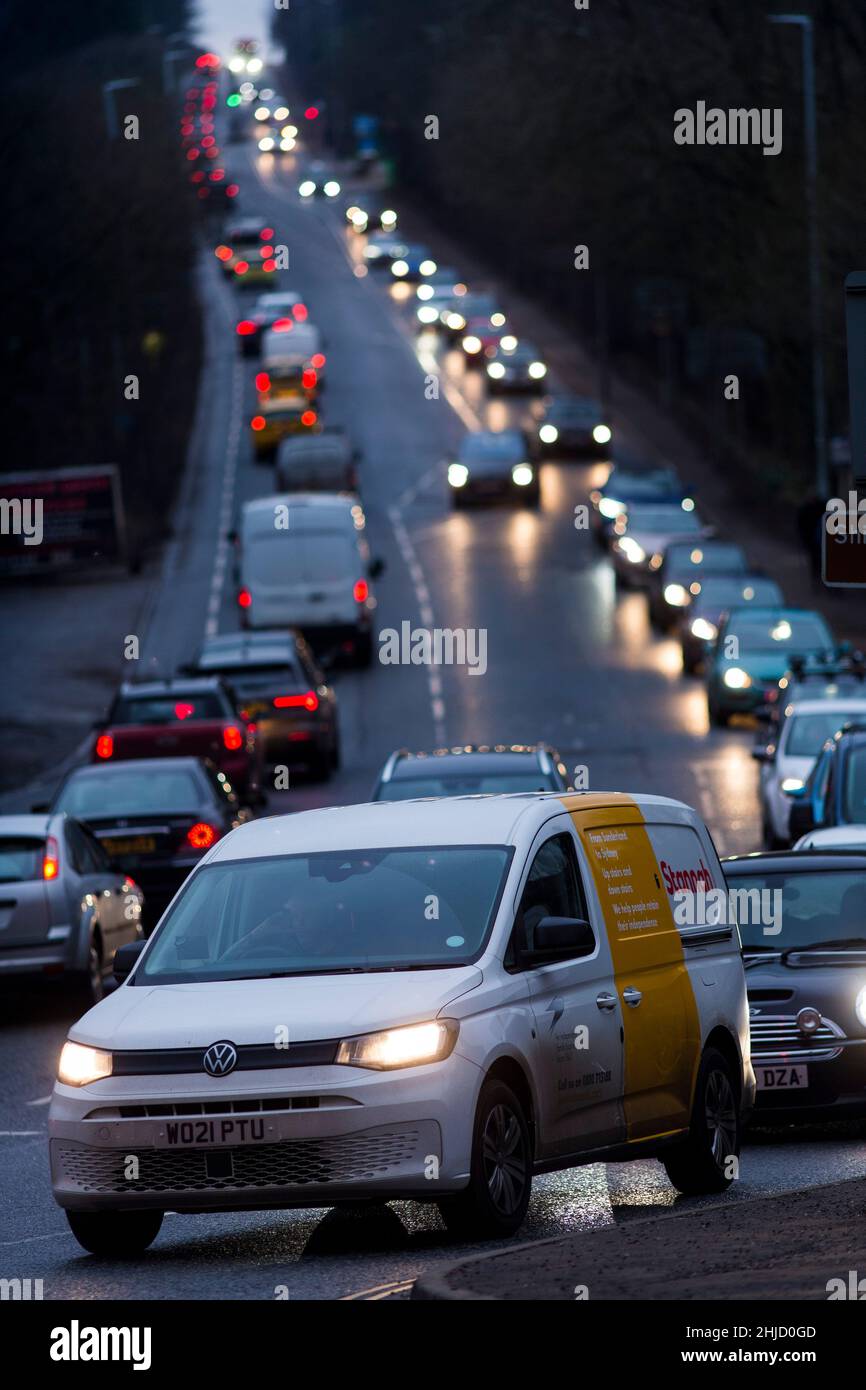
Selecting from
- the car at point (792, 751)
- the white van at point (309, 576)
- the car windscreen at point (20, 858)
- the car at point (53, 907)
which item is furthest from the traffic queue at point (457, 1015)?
the white van at point (309, 576)

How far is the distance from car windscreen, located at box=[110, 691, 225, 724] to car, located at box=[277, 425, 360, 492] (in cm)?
2816

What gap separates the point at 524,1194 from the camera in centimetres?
974

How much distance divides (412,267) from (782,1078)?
96.3 metres

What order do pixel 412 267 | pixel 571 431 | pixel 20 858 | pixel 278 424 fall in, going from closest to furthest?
pixel 20 858 → pixel 571 431 → pixel 278 424 → pixel 412 267

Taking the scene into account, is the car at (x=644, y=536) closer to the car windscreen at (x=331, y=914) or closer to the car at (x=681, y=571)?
the car at (x=681, y=571)

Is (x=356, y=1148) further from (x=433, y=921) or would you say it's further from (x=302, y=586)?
(x=302, y=586)

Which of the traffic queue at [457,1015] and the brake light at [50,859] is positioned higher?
the traffic queue at [457,1015]

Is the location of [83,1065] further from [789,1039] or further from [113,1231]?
[789,1039]

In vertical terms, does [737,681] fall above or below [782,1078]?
below

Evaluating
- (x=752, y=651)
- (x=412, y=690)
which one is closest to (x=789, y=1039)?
(x=752, y=651)

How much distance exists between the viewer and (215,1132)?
30.6 feet

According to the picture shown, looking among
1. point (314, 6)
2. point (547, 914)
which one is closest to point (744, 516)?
point (547, 914)

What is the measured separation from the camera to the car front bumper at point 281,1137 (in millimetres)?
9219

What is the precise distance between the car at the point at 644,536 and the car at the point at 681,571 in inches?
75.2
